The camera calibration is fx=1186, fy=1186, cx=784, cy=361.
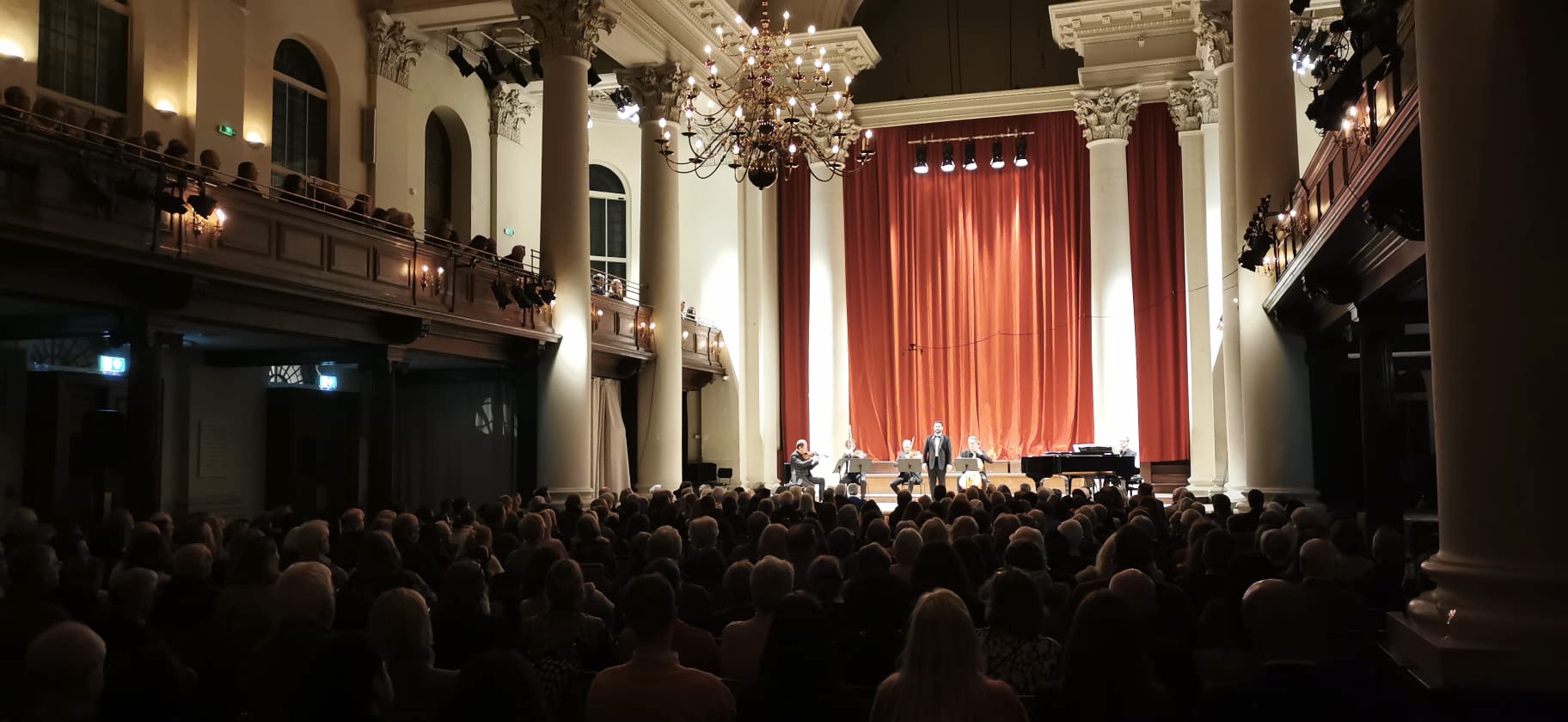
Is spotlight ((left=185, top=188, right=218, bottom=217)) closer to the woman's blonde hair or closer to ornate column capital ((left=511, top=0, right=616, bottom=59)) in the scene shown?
ornate column capital ((left=511, top=0, right=616, bottom=59))

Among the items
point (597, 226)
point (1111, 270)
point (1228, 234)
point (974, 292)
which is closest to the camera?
point (1228, 234)

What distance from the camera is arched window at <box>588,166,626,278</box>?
25.8 meters

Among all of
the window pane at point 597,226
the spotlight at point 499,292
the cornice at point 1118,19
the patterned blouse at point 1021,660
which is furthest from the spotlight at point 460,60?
the patterned blouse at point 1021,660

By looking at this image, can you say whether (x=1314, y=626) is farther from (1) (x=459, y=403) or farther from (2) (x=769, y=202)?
(2) (x=769, y=202)

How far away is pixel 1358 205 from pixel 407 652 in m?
7.25

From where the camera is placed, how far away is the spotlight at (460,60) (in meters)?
20.5

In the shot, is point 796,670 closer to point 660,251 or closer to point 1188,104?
point 660,251

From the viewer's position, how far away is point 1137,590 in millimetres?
5270

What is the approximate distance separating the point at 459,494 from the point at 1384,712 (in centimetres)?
1808

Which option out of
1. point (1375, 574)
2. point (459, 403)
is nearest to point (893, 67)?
point (459, 403)

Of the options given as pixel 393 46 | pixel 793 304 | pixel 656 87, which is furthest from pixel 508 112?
pixel 793 304

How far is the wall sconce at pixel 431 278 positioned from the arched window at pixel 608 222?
10346 mm

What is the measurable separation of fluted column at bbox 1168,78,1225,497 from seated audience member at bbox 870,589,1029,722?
18817 mm

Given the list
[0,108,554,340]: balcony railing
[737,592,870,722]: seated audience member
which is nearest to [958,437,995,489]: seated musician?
[0,108,554,340]: balcony railing
